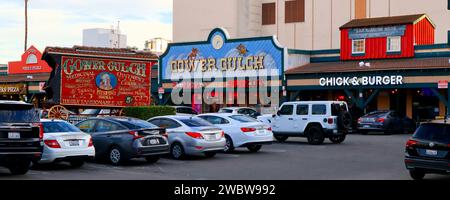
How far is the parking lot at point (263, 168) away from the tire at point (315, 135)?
9.00 feet

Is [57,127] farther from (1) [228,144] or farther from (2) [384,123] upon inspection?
(2) [384,123]

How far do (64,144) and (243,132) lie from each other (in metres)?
7.35

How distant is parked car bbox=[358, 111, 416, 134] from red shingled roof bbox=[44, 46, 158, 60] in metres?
13.0

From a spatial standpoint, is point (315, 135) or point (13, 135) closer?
point (13, 135)

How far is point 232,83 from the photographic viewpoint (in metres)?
46.3

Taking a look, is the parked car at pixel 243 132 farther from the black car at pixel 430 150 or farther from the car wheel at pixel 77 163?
the black car at pixel 430 150

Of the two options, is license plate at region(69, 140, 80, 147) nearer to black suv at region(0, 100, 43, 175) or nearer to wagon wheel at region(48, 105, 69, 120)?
black suv at region(0, 100, 43, 175)

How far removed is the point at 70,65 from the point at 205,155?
7217 millimetres

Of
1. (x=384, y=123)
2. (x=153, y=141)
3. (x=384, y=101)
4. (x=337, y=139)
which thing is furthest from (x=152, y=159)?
(x=384, y=101)

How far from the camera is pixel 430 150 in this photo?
14.9 m

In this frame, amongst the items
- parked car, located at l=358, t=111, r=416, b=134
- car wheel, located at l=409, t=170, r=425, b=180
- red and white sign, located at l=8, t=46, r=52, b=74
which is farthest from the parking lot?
red and white sign, located at l=8, t=46, r=52, b=74

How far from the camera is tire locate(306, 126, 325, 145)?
2744 cm
